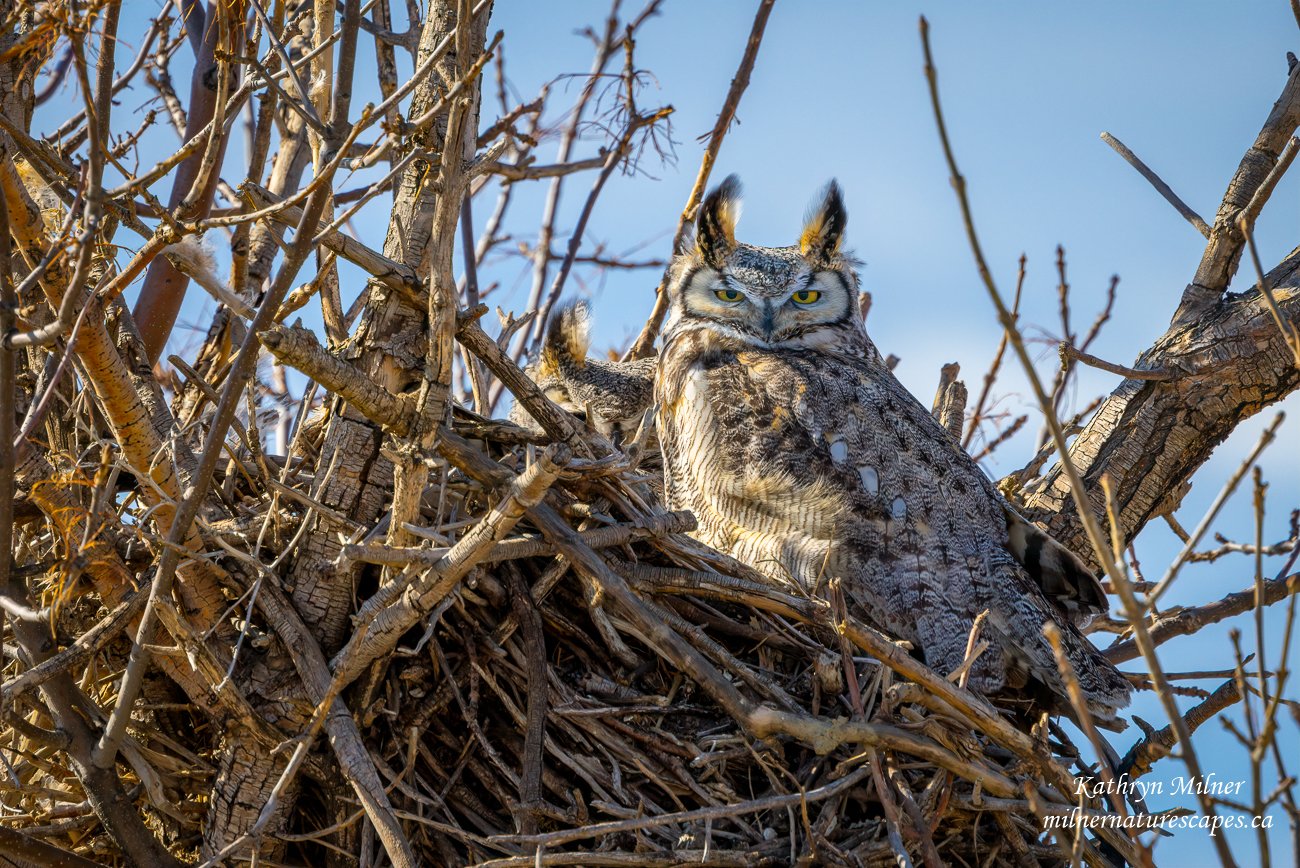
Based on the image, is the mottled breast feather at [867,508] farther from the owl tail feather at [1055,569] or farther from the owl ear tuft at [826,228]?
the owl ear tuft at [826,228]

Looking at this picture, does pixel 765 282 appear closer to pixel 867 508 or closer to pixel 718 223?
pixel 718 223

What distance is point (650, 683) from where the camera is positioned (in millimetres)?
2508

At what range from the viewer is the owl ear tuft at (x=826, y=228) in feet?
12.9

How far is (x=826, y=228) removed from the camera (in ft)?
13.0

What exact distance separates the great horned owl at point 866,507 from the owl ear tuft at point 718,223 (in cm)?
32

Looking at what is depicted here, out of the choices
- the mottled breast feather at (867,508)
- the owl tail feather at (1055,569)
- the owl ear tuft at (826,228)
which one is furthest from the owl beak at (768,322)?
the owl tail feather at (1055,569)

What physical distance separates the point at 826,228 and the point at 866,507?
1283 mm

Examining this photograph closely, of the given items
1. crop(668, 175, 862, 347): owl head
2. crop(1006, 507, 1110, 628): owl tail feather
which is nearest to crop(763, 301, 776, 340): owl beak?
crop(668, 175, 862, 347): owl head

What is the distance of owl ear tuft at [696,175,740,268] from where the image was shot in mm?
3869

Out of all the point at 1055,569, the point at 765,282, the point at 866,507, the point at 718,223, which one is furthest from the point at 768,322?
the point at 1055,569

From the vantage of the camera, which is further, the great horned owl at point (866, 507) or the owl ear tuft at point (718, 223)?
the owl ear tuft at point (718, 223)

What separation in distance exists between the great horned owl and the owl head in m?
0.04

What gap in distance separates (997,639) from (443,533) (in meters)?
1.41

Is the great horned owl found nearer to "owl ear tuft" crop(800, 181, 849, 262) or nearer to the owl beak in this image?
the owl beak
